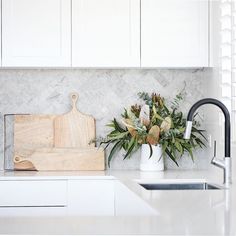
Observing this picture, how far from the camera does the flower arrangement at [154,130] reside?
3.52 m

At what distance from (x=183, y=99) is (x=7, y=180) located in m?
1.33

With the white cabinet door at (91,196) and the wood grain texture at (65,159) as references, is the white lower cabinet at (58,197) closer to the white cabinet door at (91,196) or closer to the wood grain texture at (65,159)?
the white cabinet door at (91,196)

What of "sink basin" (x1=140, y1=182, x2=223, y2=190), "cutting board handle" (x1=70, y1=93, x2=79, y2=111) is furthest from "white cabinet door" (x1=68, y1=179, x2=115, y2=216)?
"cutting board handle" (x1=70, y1=93, x2=79, y2=111)

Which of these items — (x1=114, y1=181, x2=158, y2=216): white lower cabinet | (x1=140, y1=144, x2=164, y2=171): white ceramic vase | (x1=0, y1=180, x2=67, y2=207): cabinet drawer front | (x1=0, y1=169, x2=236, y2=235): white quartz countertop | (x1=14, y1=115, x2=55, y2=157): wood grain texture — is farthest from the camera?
(x1=14, y1=115, x2=55, y2=157): wood grain texture

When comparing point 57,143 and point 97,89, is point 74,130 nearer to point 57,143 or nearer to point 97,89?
point 57,143

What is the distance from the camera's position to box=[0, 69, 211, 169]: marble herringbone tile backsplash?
3.78 m

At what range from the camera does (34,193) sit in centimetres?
324
